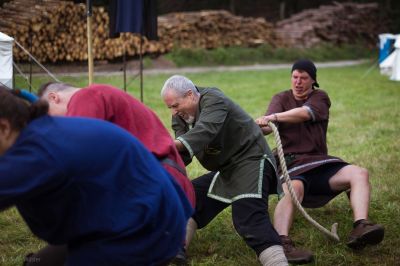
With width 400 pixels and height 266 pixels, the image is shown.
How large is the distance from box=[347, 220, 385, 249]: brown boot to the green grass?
49.0 feet

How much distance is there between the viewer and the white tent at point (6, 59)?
9188mm

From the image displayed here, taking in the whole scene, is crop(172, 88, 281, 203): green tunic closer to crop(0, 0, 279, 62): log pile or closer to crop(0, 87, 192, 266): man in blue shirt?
crop(0, 87, 192, 266): man in blue shirt

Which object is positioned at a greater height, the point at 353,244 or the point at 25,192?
the point at 25,192

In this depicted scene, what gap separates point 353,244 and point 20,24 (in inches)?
379

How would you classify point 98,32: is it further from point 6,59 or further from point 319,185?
point 319,185

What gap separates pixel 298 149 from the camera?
4559 millimetres

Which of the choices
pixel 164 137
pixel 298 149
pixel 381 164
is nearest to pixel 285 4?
pixel 381 164

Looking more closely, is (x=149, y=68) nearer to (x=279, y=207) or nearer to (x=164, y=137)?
(x=279, y=207)

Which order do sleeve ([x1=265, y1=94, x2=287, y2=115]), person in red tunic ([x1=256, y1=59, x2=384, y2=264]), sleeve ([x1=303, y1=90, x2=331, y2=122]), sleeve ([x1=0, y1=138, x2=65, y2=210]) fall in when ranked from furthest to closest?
sleeve ([x1=265, y1=94, x2=287, y2=115]), sleeve ([x1=303, y1=90, x2=331, y2=122]), person in red tunic ([x1=256, y1=59, x2=384, y2=264]), sleeve ([x1=0, y1=138, x2=65, y2=210])

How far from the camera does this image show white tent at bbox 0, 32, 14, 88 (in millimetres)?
9188

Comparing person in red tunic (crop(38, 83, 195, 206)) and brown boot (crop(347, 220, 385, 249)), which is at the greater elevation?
person in red tunic (crop(38, 83, 195, 206))

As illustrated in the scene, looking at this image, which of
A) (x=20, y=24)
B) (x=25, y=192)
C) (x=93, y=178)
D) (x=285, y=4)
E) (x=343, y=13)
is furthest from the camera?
(x=285, y=4)

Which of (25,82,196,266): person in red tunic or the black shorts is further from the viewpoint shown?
the black shorts

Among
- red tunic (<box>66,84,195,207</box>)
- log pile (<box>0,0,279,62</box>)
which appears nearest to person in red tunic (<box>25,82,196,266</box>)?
red tunic (<box>66,84,195,207</box>)
